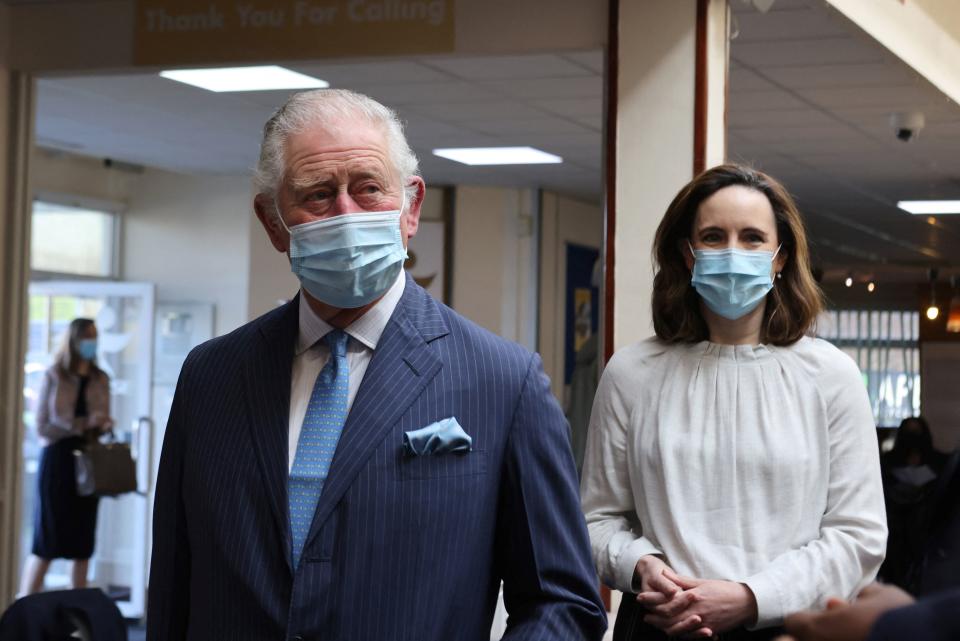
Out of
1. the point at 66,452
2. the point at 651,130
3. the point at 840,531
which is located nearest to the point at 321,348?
the point at 840,531

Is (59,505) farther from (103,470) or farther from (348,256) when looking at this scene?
(348,256)

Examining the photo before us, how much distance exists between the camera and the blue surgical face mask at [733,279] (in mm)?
2566

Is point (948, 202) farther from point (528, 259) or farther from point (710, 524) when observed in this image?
point (528, 259)

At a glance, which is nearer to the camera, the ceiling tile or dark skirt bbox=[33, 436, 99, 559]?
the ceiling tile

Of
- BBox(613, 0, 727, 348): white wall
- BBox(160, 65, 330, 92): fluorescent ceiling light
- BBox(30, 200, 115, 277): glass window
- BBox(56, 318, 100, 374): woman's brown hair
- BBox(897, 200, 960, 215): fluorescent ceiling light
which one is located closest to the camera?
BBox(613, 0, 727, 348): white wall

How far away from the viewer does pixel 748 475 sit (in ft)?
7.98

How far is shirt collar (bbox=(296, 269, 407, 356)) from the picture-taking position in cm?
197

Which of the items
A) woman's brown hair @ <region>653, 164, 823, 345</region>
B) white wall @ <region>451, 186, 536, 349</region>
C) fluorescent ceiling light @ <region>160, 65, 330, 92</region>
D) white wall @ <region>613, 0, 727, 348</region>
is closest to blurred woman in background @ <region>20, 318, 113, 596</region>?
fluorescent ceiling light @ <region>160, 65, 330, 92</region>

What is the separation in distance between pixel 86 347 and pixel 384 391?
7075 mm

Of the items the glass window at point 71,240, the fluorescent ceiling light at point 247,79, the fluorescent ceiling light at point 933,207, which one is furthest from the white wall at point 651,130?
the glass window at point 71,240

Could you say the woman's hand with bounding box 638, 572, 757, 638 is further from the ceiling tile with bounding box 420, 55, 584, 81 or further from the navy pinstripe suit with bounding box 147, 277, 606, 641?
the ceiling tile with bounding box 420, 55, 584, 81

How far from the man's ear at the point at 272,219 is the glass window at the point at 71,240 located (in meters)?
8.81

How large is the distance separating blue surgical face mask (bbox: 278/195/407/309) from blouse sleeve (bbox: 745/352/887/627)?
0.89m

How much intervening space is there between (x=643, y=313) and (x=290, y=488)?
2880 mm
